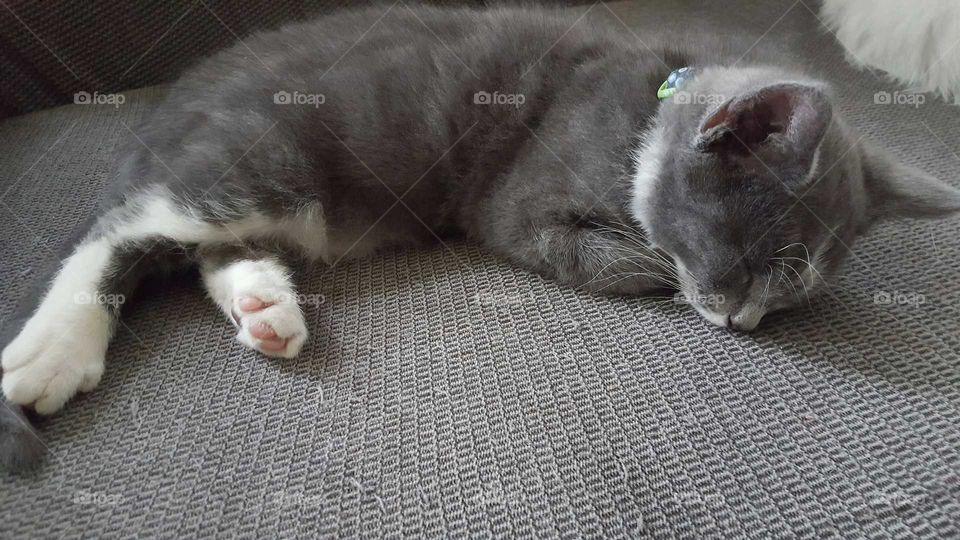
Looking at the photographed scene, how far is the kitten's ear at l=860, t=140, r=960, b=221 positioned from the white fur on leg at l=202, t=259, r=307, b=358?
1.01 metres

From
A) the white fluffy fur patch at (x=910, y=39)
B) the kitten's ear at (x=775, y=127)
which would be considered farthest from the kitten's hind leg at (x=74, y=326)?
the white fluffy fur patch at (x=910, y=39)

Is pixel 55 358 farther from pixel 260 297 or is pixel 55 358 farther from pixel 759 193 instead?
pixel 759 193

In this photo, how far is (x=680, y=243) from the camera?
1075mm

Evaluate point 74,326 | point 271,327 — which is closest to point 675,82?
point 271,327

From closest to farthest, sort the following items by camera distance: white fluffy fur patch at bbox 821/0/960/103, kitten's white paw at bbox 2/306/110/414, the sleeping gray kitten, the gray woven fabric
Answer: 1. the gray woven fabric
2. kitten's white paw at bbox 2/306/110/414
3. the sleeping gray kitten
4. white fluffy fur patch at bbox 821/0/960/103

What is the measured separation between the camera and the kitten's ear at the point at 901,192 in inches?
41.6

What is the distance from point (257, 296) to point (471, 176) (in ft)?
1.60

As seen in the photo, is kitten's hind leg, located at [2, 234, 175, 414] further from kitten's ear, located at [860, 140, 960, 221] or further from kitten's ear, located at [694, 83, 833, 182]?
kitten's ear, located at [860, 140, 960, 221]

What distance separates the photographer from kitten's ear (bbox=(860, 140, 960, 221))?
1.06 m

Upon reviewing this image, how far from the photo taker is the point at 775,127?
94 cm

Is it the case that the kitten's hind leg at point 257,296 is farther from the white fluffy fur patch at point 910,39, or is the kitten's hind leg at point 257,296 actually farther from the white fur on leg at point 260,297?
the white fluffy fur patch at point 910,39

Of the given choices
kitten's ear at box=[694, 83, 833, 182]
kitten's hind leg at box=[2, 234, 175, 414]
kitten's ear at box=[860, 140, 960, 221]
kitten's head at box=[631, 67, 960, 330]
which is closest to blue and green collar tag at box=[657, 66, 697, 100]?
kitten's head at box=[631, 67, 960, 330]

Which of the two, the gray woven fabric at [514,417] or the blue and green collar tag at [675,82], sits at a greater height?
the blue and green collar tag at [675,82]

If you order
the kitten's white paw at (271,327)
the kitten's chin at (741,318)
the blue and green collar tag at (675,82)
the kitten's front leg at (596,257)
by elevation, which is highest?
the blue and green collar tag at (675,82)
